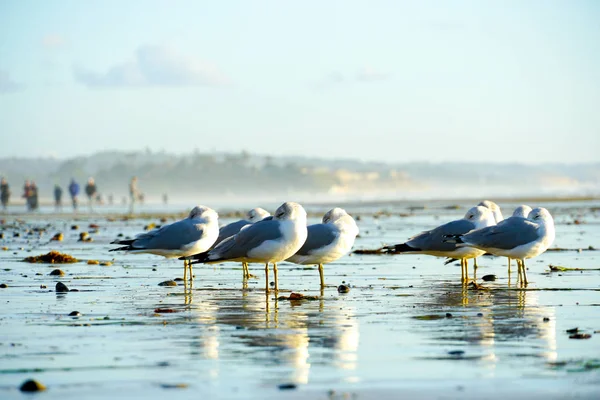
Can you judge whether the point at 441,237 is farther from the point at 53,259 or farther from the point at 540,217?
the point at 53,259

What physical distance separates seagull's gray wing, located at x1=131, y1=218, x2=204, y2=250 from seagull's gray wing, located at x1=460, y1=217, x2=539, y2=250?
4.33 m

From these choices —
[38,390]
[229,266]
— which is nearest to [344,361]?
[38,390]

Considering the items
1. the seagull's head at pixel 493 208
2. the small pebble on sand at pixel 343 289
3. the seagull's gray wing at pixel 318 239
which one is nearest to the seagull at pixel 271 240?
the seagull's gray wing at pixel 318 239

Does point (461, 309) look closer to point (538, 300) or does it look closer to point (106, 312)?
point (538, 300)

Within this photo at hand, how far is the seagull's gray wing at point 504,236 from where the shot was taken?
16.4m

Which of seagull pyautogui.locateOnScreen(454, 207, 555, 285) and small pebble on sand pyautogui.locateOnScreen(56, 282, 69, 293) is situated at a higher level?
seagull pyautogui.locateOnScreen(454, 207, 555, 285)

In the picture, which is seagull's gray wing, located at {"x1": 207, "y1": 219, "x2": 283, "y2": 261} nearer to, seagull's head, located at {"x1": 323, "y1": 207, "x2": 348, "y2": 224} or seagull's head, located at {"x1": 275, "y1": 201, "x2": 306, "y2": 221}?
seagull's head, located at {"x1": 275, "y1": 201, "x2": 306, "y2": 221}

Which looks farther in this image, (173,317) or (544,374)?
(173,317)

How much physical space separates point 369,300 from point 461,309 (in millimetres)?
→ 1615

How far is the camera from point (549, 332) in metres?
10.9

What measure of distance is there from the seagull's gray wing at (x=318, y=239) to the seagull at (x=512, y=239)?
77.5 inches

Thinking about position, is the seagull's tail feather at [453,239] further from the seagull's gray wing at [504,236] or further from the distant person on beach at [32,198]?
the distant person on beach at [32,198]

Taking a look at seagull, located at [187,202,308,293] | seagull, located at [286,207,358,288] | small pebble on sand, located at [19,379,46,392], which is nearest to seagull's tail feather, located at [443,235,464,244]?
seagull, located at [286,207,358,288]

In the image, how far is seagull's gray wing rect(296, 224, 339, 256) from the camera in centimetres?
→ 1627
